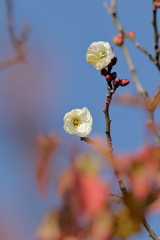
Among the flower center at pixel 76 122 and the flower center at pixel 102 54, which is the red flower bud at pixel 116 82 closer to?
the flower center at pixel 102 54

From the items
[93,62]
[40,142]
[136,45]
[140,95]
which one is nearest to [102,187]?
[40,142]

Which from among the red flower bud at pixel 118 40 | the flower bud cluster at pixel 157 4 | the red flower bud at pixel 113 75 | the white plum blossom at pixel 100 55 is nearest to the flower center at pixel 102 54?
the white plum blossom at pixel 100 55

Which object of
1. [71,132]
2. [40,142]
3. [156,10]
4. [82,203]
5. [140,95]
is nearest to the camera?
[82,203]

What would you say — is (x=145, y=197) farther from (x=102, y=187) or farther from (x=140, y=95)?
(x=140, y=95)

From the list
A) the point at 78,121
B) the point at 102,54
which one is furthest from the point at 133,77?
the point at 78,121

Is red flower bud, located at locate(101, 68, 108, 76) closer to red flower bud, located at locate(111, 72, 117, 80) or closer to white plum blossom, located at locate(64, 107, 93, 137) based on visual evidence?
red flower bud, located at locate(111, 72, 117, 80)

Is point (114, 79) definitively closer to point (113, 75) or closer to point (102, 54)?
point (113, 75)
